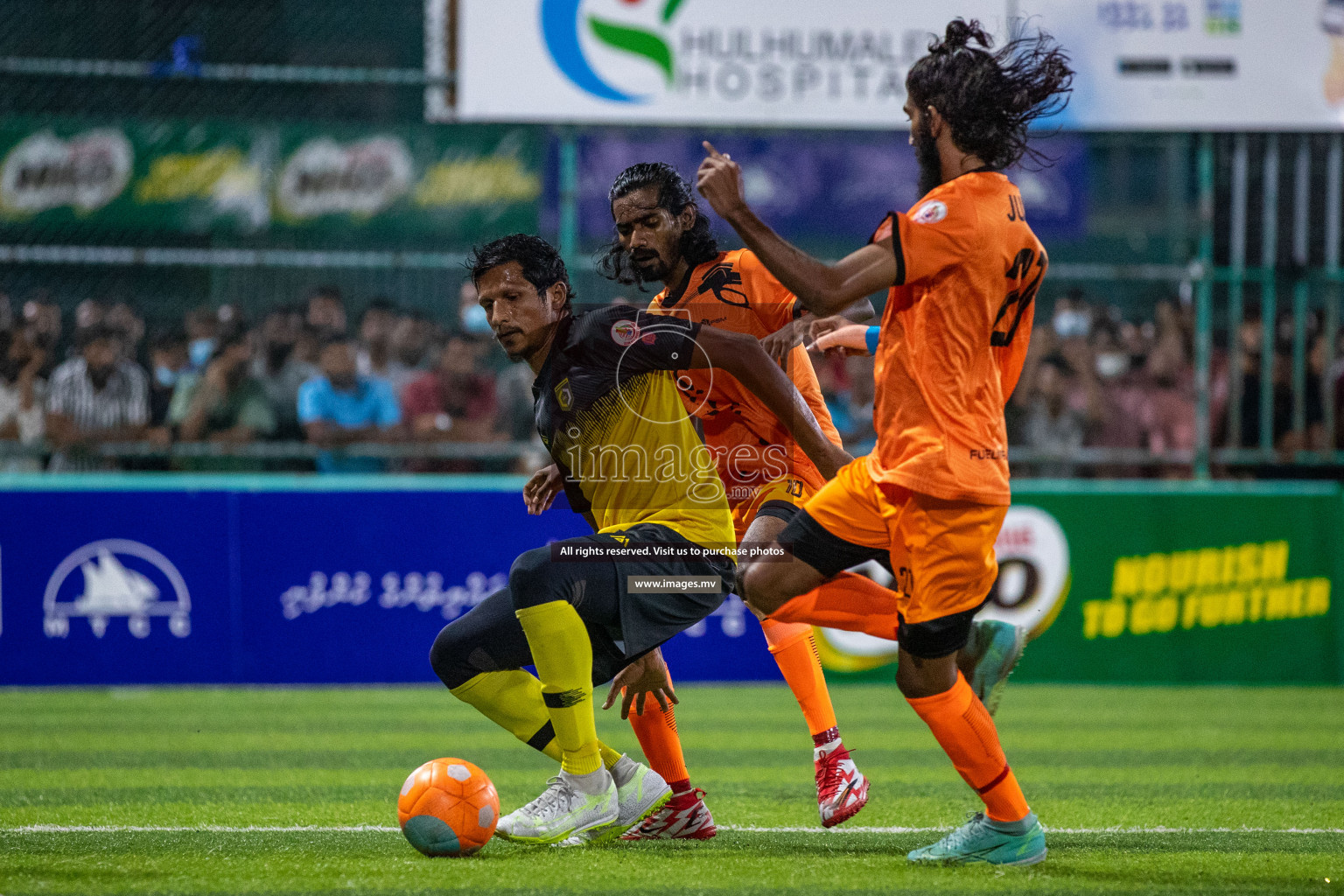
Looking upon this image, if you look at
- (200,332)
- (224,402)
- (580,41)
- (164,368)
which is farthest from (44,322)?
(580,41)

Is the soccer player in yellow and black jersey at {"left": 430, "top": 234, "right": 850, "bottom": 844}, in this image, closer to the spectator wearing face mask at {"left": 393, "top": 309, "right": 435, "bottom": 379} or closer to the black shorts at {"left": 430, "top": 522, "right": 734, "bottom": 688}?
the black shorts at {"left": 430, "top": 522, "right": 734, "bottom": 688}

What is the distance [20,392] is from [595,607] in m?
6.86

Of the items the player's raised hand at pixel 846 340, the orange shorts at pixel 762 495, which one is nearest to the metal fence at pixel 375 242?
the orange shorts at pixel 762 495

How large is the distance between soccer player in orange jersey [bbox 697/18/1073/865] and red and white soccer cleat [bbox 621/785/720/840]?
0.90 meters

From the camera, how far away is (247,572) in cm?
1016

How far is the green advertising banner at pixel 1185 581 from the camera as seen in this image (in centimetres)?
1062

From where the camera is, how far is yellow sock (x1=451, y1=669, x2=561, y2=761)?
16.0ft

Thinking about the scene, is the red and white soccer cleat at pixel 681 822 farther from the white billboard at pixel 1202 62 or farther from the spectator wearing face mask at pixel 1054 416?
the white billboard at pixel 1202 62

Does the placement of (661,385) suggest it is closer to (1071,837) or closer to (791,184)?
(1071,837)

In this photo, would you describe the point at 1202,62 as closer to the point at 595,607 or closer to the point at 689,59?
the point at 689,59

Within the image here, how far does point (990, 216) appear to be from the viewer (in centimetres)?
424

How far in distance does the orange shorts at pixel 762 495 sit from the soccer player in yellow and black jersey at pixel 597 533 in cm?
41

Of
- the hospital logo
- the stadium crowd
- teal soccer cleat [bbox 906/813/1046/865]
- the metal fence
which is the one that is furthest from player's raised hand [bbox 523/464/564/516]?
the hospital logo

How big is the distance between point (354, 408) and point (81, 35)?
3.06 metres
